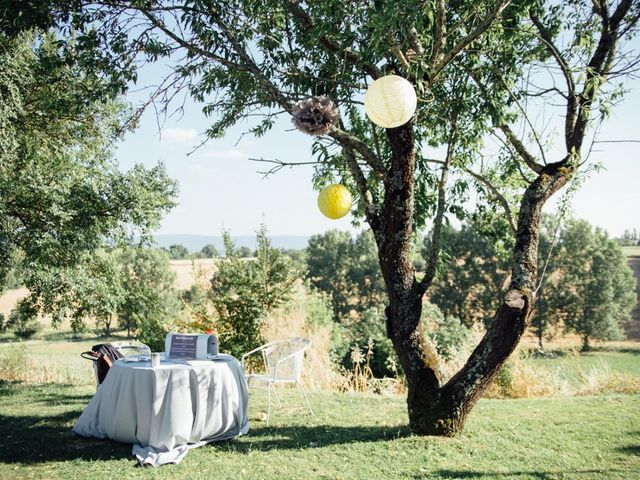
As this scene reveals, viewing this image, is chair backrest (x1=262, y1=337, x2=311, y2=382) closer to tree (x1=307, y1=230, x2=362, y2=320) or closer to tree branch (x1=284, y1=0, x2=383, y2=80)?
tree branch (x1=284, y1=0, x2=383, y2=80)

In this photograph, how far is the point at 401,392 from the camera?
7938mm

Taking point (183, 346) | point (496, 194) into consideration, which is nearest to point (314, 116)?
point (496, 194)

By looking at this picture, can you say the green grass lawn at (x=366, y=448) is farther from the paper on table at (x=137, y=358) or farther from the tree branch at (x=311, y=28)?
the tree branch at (x=311, y=28)

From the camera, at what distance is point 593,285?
29094mm

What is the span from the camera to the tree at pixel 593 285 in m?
28.6

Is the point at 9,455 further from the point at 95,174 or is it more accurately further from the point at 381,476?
the point at 95,174

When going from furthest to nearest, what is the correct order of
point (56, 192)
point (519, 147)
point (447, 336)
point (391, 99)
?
point (447, 336)
point (56, 192)
point (519, 147)
point (391, 99)

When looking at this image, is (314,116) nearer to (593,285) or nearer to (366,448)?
(366,448)

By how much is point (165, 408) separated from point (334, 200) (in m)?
2.26

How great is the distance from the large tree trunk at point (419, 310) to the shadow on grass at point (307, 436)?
332mm

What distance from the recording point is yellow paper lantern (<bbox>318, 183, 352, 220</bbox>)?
3.96 m

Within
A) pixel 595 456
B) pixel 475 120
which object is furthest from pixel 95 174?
pixel 595 456

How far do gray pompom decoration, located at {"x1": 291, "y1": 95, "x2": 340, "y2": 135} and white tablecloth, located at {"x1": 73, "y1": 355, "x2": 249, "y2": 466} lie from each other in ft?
7.60

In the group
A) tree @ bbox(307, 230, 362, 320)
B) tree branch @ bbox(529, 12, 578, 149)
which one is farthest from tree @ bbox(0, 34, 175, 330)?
tree @ bbox(307, 230, 362, 320)
